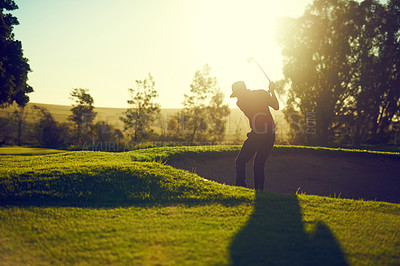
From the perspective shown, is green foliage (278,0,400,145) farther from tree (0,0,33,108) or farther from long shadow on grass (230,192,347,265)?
long shadow on grass (230,192,347,265)

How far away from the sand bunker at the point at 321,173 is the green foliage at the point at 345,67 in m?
19.3

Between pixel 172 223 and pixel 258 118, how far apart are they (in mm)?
3588

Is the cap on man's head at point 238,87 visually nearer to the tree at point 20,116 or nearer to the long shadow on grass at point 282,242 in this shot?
the long shadow on grass at point 282,242

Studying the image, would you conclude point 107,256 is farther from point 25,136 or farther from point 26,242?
point 25,136

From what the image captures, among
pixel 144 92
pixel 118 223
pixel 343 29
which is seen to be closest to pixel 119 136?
pixel 144 92

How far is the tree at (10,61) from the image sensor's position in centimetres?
1884

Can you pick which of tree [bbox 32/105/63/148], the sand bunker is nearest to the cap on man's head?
the sand bunker

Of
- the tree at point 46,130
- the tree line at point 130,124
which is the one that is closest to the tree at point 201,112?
the tree line at point 130,124

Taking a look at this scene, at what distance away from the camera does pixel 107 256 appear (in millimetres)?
3250

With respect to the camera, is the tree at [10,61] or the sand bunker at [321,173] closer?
the sand bunker at [321,173]

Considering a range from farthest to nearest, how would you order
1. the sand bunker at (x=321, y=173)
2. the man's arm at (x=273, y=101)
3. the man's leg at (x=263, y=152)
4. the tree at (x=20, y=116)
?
1. the tree at (x=20, y=116)
2. the sand bunker at (x=321, y=173)
3. the man's leg at (x=263, y=152)
4. the man's arm at (x=273, y=101)

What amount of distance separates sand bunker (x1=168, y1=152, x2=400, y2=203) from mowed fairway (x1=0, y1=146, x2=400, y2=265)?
438cm

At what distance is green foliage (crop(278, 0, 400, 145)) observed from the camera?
97.1ft

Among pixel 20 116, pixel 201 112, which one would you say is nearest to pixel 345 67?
pixel 201 112
